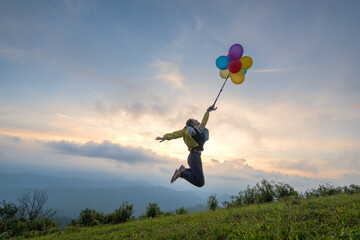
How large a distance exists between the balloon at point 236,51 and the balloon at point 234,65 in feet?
0.46

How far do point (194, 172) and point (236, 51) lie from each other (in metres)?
4.30

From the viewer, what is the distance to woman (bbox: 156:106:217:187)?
18.2 ft

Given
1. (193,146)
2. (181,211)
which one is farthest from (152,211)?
(193,146)

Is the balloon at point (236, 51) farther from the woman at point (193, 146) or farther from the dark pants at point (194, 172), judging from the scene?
the dark pants at point (194, 172)

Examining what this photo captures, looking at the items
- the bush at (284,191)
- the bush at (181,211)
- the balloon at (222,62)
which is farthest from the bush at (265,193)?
the balloon at (222,62)

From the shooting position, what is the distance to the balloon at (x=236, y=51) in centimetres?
659

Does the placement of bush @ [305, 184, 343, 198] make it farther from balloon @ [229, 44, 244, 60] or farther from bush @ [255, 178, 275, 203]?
balloon @ [229, 44, 244, 60]

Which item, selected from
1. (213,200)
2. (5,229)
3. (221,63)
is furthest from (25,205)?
(221,63)

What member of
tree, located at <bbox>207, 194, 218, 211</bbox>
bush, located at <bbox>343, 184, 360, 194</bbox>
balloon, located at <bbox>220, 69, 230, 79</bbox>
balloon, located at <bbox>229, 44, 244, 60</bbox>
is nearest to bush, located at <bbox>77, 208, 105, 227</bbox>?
tree, located at <bbox>207, 194, 218, 211</bbox>

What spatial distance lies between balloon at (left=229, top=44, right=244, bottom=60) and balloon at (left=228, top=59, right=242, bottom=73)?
0.14m

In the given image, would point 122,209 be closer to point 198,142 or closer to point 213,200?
point 213,200

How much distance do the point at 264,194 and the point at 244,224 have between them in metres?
6.40

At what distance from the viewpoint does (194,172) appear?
5.59m

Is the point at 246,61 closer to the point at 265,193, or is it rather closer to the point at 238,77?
the point at 238,77
